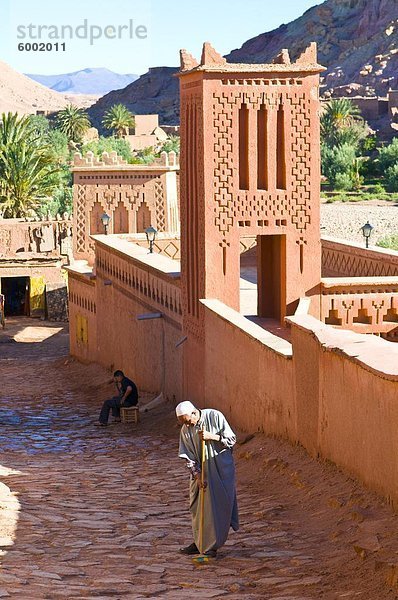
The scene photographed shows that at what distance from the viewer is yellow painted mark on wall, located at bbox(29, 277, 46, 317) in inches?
1225

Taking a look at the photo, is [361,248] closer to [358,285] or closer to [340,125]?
[358,285]

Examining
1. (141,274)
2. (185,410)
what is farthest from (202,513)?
(141,274)

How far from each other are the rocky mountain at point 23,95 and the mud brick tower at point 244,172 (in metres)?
135

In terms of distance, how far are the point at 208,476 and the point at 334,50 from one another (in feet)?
403

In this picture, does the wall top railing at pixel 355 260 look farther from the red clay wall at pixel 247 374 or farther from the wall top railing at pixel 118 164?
the wall top railing at pixel 118 164

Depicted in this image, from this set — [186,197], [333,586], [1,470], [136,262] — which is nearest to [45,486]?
[1,470]

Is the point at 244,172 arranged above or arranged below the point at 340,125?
below

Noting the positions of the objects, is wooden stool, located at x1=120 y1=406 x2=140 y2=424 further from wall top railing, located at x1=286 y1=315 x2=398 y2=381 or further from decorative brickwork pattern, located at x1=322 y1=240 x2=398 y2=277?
wall top railing, located at x1=286 y1=315 x2=398 y2=381

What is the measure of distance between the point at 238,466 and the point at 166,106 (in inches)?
4277

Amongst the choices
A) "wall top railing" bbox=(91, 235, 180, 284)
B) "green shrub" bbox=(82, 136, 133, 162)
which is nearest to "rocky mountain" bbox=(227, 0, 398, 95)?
"green shrub" bbox=(82, 136, 133, 162)

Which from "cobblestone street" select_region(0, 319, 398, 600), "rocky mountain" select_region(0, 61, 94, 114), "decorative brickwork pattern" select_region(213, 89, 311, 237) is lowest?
"cobblestone street" select_region(0, 319, 398, 600)

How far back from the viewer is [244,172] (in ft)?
43.1

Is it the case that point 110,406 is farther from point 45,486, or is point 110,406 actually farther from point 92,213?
point 92,213

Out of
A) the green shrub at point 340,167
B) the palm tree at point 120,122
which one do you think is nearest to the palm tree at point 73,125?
the palm tree at point 120,122
